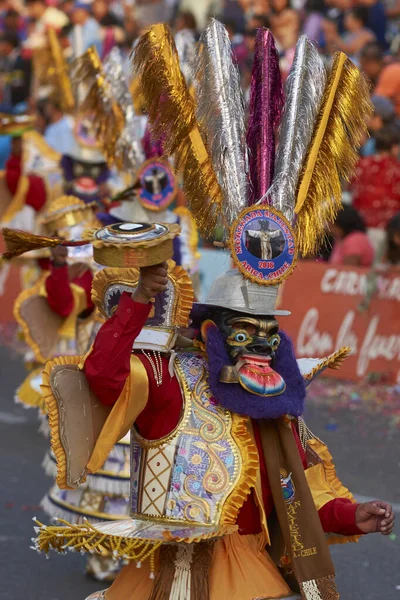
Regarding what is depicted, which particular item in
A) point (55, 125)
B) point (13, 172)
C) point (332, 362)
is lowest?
point (55, 125)

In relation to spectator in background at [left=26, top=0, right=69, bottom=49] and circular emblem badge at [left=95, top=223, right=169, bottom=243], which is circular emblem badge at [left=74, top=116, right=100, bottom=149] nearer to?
circular emblem badge at [left=95, top=223, right=169, bottom=243]

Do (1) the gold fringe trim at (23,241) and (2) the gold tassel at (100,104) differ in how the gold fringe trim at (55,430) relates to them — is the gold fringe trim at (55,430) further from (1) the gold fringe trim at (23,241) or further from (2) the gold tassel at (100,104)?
(2) the gold tassel at (100,104)

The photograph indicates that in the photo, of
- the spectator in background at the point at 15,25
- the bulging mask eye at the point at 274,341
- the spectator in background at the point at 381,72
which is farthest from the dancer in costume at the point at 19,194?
the spectator in background at the point at 15,25

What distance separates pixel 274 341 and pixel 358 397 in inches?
243

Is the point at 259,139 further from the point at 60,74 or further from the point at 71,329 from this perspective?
the point at 60,74

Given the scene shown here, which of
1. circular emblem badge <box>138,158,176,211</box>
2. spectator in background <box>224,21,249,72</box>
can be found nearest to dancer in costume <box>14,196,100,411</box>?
circular emblem badge <box>138,158,176,211</box>

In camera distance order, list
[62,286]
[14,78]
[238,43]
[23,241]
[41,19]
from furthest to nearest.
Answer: [41,19] < [14,78] < [238,43] < [62,286] < [23,241]

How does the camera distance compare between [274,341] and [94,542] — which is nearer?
[94,542]

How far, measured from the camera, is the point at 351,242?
35.1 ft

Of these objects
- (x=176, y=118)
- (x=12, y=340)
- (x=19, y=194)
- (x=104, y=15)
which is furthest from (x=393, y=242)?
(x=104, y=15)

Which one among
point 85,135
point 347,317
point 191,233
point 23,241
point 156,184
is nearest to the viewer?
point 23,241

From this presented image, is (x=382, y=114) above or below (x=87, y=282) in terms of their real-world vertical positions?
below

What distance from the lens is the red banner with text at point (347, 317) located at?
10.2 metres

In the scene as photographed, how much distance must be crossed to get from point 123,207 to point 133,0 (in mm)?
10454
